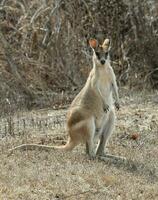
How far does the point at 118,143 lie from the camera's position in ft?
32.4

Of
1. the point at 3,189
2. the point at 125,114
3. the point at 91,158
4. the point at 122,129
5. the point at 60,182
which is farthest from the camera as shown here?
the point at 125,114

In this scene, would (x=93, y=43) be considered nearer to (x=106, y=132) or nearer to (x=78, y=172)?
(x=106, y=132)

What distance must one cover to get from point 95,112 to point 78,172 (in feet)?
4.10

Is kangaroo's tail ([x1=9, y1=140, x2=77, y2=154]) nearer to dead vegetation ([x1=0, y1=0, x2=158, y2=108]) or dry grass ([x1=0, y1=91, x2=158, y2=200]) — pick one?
dry grass ([x1=0, y1=91, x2=158, y2=200])

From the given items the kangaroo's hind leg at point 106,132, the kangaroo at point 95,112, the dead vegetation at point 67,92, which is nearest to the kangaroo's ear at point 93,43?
the kangaroo at point 95,112

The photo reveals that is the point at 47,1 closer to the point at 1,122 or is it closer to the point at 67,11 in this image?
the point at 67,11

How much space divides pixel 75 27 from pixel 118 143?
5897 mm

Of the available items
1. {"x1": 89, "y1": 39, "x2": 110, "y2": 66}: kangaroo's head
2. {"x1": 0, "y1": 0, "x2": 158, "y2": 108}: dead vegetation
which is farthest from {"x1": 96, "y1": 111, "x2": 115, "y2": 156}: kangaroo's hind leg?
{"x1": 0, "y1": 0, "x2": 158, "y2": 108}: dead vegetation

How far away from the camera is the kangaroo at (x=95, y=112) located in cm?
877

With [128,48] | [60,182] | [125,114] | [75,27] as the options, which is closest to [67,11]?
[75,27]

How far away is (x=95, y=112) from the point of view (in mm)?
8922

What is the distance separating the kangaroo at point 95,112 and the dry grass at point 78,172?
20 cm

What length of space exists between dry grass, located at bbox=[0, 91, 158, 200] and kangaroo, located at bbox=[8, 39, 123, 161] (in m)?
0.20

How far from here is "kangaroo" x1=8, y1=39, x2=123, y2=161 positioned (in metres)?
8.77
